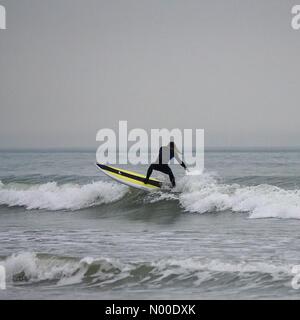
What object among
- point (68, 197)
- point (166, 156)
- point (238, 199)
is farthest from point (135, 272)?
point (68, 197)

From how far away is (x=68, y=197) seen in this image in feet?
69.4

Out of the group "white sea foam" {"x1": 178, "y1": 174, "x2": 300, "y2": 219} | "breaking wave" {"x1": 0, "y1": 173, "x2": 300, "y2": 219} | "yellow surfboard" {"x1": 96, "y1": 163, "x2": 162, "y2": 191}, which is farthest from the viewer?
"yellow surfboard" {"x1": 96, "y1": 163, "x2": 162, "y2": 191}

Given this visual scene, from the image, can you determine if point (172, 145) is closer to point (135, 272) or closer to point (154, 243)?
point (154, 243)

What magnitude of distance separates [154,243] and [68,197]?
9436 millimetres

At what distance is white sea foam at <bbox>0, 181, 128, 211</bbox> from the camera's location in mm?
20344

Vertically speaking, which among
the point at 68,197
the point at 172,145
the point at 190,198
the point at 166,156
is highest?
the point at 172,145

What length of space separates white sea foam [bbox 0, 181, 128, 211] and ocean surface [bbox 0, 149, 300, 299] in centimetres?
5

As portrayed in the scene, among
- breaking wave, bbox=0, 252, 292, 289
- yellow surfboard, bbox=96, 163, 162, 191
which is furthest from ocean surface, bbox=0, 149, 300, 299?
yellow surfboard, bbox=96, 163, 162, 191

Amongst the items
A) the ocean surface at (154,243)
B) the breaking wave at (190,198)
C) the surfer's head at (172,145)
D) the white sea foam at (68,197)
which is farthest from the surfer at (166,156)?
the white sea foam at (68,197)

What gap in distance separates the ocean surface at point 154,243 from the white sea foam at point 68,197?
→ 0.05 m

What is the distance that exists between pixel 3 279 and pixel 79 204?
10434mm

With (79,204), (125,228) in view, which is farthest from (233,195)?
(79,204)

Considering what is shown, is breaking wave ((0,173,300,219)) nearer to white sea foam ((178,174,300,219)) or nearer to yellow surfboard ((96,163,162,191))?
white sea foam ((178,174,300,219))

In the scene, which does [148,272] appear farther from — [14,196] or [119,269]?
[14,196]
